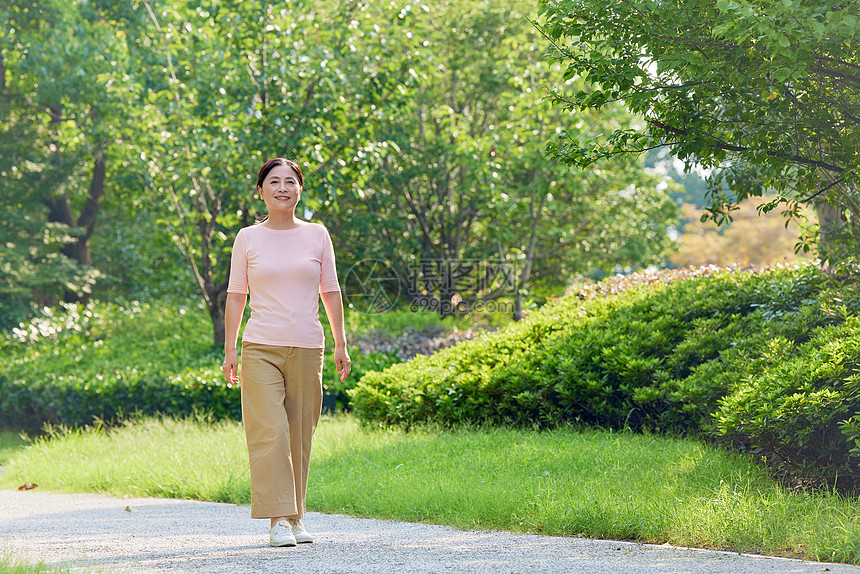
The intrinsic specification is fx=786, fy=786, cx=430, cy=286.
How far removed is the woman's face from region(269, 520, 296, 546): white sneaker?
160cm

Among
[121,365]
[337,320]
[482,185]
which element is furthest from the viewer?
[482,185]

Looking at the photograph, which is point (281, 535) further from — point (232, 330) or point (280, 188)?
point (280, 188)

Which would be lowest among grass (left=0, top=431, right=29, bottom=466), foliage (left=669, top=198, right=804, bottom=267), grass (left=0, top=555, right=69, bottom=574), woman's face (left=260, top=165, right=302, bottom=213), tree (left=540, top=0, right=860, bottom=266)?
grass (left=0, top=431, right=29, bottom=466)

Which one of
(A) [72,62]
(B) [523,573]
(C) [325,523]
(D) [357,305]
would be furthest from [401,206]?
(B) [523,573]

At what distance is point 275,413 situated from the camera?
153 inches

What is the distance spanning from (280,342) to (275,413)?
35 cm

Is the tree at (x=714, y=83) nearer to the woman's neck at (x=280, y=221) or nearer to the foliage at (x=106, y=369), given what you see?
the woman's neck at (x=280, y=221)

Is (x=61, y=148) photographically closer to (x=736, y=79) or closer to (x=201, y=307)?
(x=201, y=307)

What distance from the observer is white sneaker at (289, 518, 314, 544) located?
402 centimetres

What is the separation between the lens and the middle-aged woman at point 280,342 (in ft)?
12.7

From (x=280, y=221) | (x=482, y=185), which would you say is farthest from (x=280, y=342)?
(x=482, y=185)

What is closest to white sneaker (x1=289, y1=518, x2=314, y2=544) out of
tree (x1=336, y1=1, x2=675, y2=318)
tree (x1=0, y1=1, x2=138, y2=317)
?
tree (x1=336, y1=1, x2=675, y2=318)

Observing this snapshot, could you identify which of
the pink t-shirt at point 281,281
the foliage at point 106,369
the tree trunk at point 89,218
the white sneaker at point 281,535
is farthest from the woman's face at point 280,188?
the tree trunk at point 89,218

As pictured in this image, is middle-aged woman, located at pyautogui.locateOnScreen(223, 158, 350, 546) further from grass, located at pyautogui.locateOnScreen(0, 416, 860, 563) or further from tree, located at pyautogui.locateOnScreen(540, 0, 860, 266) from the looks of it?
tree, located at pyautogui.locateOnScreen(540, 0, 860, 266)
